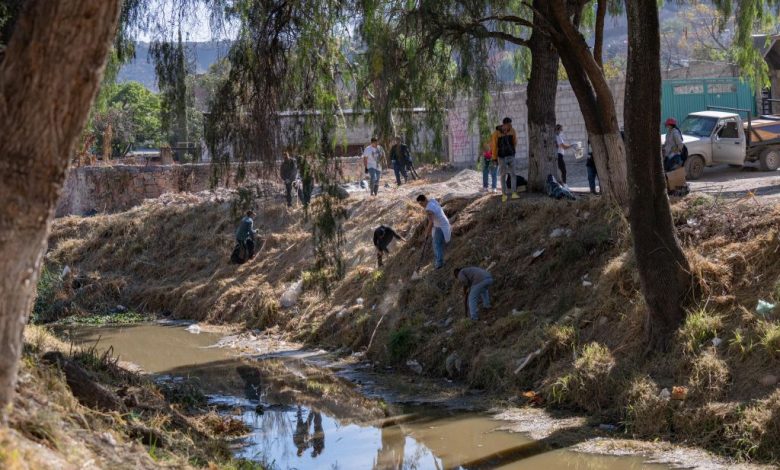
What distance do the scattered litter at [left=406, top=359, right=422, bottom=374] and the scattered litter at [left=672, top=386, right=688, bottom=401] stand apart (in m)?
5.51

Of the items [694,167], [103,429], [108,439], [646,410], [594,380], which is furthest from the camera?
[694,167]

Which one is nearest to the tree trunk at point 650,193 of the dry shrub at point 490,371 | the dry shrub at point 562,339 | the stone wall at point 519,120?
the dry shrub at point 562,339

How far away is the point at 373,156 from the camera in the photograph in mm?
26000

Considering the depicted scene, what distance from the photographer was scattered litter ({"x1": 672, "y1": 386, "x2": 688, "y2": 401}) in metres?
12.2

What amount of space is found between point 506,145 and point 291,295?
6.27m

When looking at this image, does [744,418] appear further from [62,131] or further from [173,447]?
[62,131]

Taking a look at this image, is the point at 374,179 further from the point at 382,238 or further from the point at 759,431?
the point at 759,431

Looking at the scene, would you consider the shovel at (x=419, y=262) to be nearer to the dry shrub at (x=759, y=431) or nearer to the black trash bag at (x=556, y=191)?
the black trash bag at (x=556, y=191)

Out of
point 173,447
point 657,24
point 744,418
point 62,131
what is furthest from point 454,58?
point 62,131

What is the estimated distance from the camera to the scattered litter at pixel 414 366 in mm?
17016

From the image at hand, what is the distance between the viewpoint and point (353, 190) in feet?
91.8

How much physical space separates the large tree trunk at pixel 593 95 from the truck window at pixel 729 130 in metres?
8.04

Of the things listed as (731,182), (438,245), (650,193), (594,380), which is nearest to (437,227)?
(438,245)

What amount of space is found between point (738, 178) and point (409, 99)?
10.5 meters
